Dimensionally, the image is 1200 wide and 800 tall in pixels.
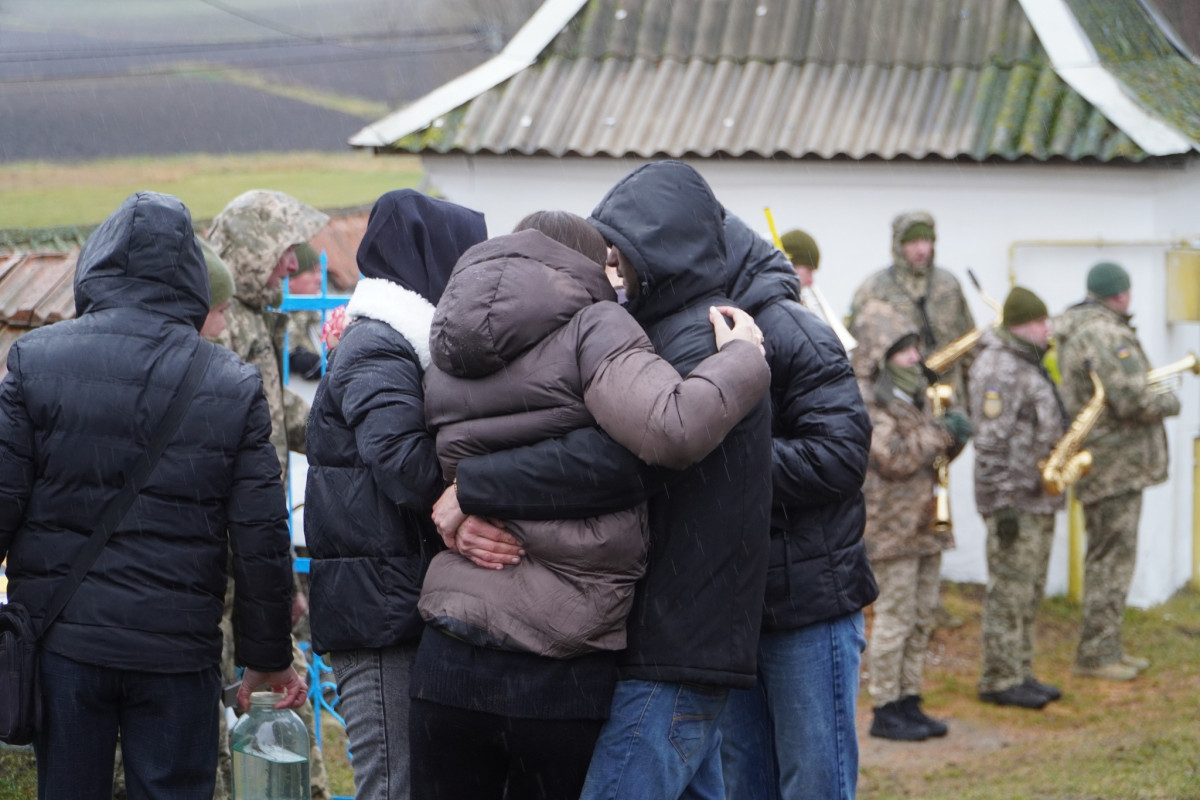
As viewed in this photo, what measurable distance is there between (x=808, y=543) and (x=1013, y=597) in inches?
152

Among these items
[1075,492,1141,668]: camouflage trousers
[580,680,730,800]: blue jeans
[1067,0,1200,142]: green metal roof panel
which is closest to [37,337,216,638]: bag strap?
[580,680,730,800]: blue jeans

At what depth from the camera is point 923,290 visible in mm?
7977

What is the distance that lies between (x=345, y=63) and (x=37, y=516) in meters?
28.4

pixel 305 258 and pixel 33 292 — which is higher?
pixel 305 258

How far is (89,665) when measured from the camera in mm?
3189

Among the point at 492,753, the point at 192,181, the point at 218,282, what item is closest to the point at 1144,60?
the point at 218,282

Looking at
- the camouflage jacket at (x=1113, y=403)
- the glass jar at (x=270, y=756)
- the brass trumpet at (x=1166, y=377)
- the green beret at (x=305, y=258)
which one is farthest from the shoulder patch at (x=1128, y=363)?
the glass jar at (x=270, y=756)

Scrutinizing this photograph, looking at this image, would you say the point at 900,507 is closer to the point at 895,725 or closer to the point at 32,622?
the point at 895,725

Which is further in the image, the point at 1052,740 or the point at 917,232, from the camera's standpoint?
the point at 917,232

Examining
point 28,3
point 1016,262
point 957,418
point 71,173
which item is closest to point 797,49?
point 1016,262

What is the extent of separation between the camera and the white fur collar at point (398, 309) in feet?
10.2

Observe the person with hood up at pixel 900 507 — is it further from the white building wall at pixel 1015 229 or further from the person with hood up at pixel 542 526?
the person with hood up at pixel 542 526

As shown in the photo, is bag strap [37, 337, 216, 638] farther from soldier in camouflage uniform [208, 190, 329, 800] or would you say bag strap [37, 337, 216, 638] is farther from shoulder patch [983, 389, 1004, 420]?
shoulder patch [983, 389, 1004, 420]

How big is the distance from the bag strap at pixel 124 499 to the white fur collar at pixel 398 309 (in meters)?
0.43
